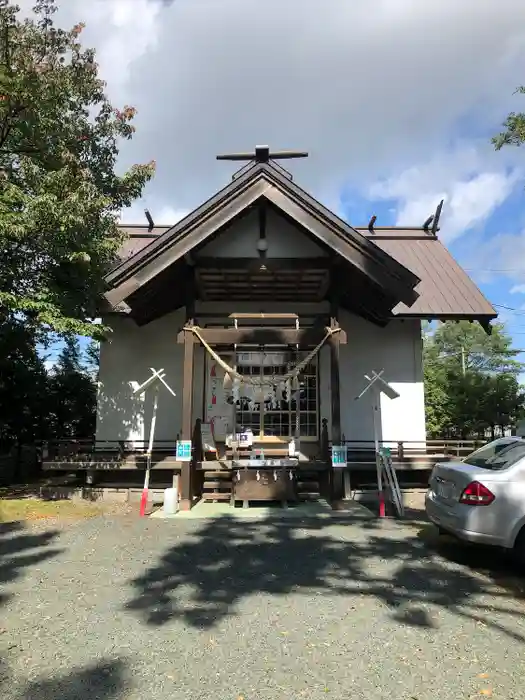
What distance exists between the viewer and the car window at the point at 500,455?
583cm

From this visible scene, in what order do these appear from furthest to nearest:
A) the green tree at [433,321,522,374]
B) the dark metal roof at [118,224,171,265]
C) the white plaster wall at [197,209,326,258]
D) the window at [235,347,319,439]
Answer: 1. the green tree at [433,321,522,374]
2. the dark metal roof at [118,224,171,265]
3. the window at [235,347,319,439]
4. the white plaster wall at [197,209,326,258]

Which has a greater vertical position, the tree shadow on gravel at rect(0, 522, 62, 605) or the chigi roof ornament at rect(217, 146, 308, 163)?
the chigi roof ornament at rect(217, 146, 308, 163)

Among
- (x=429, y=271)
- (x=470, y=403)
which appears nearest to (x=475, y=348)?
(x=470, y=403)

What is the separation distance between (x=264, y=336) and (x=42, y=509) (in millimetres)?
4966

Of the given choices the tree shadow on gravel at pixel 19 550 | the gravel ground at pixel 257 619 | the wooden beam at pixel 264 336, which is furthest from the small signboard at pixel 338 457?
the tree shadow on gravel at pixel 19 550

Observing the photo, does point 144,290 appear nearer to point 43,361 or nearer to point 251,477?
point 251,477

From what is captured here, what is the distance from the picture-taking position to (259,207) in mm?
9984

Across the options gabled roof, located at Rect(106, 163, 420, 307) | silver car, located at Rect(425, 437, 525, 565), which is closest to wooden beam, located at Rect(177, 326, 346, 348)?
gabled roof, located at Rect(106, 163, 420, 307)

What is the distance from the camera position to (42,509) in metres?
9.14

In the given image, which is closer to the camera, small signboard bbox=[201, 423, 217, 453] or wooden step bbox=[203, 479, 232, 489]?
wooden step bbox=[203, 479, 232, 489]

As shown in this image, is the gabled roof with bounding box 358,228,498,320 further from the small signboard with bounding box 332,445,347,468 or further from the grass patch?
the grass patch

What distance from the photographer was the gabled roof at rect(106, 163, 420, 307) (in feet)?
29.6

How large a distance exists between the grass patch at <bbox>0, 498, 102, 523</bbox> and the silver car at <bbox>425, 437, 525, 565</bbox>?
592 cm

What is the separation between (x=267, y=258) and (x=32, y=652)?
24.3ft
